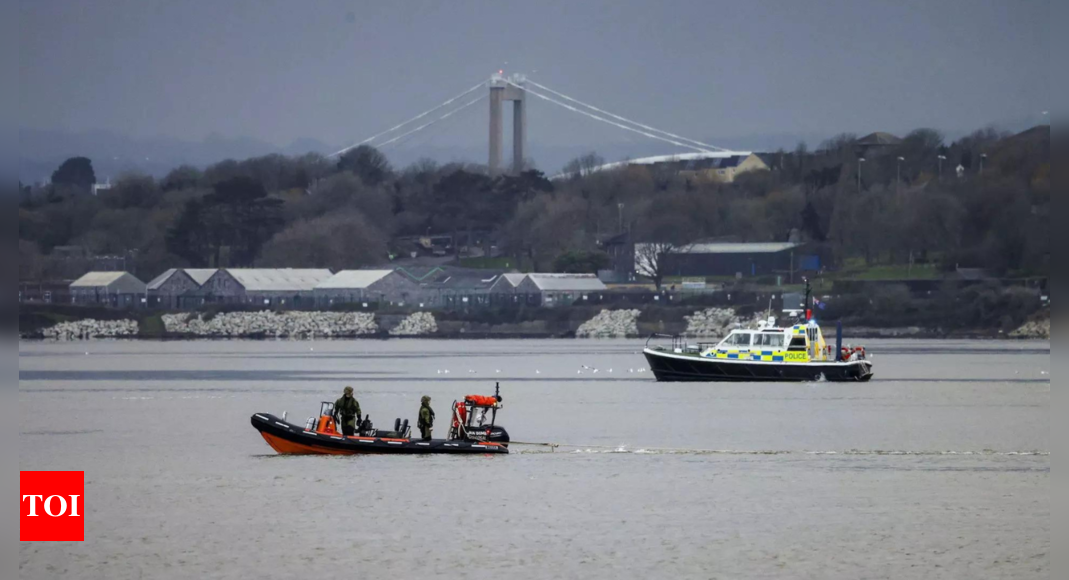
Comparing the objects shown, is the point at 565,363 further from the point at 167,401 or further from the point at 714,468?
the point at 714,468

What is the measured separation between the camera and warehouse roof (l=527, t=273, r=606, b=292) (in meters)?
157

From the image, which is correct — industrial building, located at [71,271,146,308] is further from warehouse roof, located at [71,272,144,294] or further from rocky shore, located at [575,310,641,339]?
rocky shore, located at [575,310,641,339]

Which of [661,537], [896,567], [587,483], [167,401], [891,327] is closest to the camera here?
[896,567]

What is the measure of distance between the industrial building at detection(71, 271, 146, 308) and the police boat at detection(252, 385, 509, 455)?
146685 mm

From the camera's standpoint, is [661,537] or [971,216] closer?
[661,537]

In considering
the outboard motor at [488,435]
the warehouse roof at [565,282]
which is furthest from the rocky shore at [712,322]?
the outboard motor at [488,435]

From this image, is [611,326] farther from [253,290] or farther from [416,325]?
[253,290]

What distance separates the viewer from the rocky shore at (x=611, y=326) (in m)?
147

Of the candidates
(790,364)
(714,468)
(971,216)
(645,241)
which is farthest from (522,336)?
(714,468)

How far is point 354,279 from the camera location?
561ft

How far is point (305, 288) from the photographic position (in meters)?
174

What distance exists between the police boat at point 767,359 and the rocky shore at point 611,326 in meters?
82.7

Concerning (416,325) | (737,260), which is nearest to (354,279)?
(416,325)

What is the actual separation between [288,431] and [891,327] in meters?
107
